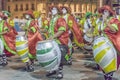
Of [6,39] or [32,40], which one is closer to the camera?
[32,40]

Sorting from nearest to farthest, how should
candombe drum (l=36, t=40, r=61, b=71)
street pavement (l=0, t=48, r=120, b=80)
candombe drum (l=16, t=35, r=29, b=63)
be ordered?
candombe drum (l=36, t=40, r=61, b=71) → street pavement (l=0, t=48, r=120, b=80) → candombe drum (l=16, t=35, r=29, b=63)

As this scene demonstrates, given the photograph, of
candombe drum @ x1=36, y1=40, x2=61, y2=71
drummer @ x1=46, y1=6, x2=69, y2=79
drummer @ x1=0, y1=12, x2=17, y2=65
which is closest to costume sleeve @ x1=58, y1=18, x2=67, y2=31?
drummer @ x1=46, y1=6, x2=69, y2=79

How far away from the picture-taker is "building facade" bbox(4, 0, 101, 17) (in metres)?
37.5

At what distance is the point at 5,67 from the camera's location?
9.66 metres

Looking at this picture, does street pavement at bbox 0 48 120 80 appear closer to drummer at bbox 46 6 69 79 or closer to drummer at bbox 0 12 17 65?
drummer at bbox 0 12 17 65

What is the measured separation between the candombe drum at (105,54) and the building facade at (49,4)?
27610 millimetres

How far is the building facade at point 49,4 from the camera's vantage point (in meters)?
37.5

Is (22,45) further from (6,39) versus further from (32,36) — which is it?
(6,39)

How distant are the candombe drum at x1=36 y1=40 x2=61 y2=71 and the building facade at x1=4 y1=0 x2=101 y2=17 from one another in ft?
88.8

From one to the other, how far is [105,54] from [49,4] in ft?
99.9

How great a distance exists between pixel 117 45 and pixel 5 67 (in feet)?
12.0

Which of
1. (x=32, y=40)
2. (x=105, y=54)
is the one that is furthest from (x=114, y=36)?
(x=32, y=40)

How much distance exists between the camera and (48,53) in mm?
7219

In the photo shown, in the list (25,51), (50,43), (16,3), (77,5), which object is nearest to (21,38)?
(25,51)
